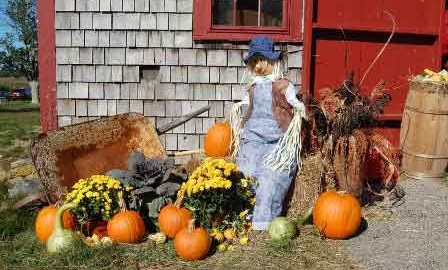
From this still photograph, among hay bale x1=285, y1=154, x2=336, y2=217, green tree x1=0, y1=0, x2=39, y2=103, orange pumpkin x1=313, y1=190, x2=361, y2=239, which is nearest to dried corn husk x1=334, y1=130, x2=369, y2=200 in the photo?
hay bale x1=285, y1=154, x2=336, y2=217

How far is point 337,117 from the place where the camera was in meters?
4.68

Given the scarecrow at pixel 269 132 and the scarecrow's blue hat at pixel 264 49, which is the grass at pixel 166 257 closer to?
the scarecrow at pixel 269 132

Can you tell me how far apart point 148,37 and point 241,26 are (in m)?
1.09

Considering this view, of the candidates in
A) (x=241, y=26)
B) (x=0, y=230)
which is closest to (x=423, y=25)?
(x=241, y=26)

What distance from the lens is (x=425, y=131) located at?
596cm

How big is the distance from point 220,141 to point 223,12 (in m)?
1.85

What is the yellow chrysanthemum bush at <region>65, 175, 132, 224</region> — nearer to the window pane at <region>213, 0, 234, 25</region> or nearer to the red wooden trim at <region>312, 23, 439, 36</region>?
the window pane at <region>213, 0, 234, 25</region>

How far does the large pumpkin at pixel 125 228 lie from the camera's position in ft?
13.3

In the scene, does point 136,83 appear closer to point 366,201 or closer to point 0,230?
point 0,230

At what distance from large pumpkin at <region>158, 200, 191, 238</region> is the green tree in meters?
26.6

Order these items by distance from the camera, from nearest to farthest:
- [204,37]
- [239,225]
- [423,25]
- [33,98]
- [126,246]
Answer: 1. [126,246]
2. [239,225]
3. [204,37]
4. [423,25]
5. [33,98]

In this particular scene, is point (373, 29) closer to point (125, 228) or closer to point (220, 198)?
point (220, 198)

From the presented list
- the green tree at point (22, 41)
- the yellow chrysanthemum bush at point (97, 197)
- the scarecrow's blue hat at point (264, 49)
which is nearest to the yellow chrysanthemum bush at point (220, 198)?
the yellow chrysanthemum bush at point (97, 197)

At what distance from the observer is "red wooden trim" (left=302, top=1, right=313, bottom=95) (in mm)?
6121
